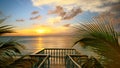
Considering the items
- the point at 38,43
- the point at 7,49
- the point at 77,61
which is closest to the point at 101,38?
the point at 7,49

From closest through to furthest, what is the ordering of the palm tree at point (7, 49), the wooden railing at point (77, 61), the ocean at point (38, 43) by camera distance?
1. the palm tree at point (7, 49)
2. the ocean at point (38, 43)
3. the wooden railing at point (77, 61)

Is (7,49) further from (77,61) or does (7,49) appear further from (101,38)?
(77,61)

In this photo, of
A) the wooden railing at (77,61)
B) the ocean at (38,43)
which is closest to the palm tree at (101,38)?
the ocean at (38,43)

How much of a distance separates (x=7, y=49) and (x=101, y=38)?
3.04 feet

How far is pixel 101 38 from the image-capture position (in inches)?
78.0

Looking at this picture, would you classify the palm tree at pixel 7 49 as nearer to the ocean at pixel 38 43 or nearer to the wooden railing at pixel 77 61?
the ocean at pixel 38 43

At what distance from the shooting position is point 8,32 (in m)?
2.24

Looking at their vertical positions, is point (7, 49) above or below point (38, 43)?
below

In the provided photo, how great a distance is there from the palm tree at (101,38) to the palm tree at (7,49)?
0.67 metres

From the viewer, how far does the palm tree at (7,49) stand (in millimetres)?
2165

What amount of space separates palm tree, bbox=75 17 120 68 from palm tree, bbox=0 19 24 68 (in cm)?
67

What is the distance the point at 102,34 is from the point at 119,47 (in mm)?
178

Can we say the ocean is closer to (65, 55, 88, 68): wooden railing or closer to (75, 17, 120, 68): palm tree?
(75, 17, 120, 68): palm tree

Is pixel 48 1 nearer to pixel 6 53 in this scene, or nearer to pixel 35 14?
pixel 35 14
